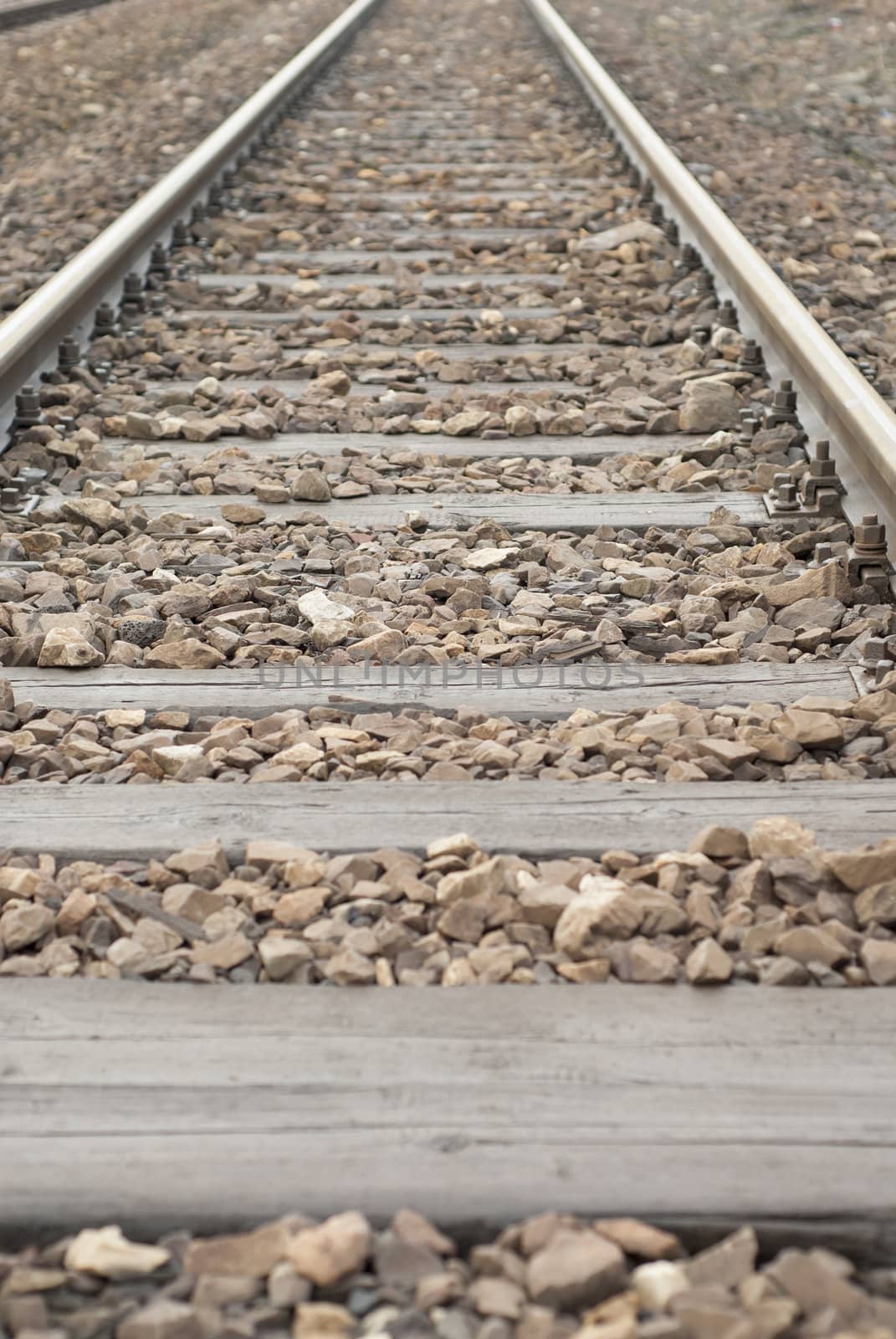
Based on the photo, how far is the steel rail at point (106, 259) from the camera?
3.97 metres

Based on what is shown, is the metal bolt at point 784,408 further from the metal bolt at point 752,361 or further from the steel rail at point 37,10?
the steel rail at point 37,10

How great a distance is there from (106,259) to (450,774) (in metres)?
3.12

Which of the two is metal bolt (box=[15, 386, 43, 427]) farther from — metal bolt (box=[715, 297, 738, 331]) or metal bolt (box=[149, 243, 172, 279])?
metal bolt (box=[715, 297, 738, 331])

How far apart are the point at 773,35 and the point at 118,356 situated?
967cm

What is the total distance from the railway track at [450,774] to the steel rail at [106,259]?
0.03 meters

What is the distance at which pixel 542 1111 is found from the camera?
1590mm

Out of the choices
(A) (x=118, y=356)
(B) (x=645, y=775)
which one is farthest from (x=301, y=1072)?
(A) (x=118, y=356)

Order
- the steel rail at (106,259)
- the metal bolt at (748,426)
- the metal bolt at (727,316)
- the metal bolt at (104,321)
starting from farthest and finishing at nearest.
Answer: the metal bolt at (104,321) < the metal bolt at (727,316) < the steel rail at (106,259) < the metal bolt at (748,426)

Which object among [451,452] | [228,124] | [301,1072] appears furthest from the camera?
[228,124]

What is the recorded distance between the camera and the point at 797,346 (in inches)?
151

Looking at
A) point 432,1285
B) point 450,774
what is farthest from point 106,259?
point 432,1285

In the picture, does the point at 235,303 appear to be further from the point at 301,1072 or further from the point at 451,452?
the point at 301,1072

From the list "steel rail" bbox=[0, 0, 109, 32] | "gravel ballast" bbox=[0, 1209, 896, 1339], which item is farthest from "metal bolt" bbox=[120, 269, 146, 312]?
"steel rail" bbox=[0, 0, 109, 32]

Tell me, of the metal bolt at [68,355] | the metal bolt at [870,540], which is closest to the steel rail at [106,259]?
the metal bolt at [68,355]
